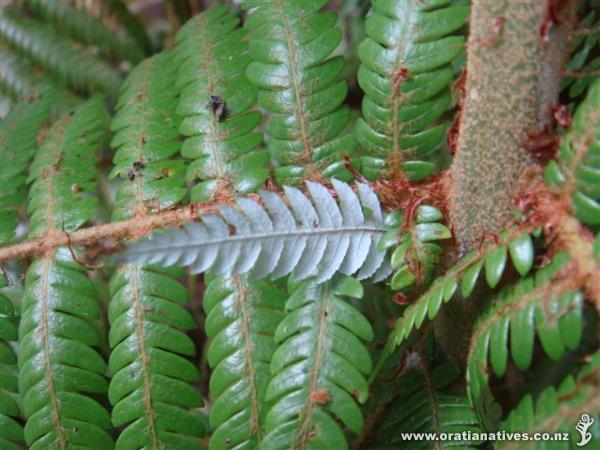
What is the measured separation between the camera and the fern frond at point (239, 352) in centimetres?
122

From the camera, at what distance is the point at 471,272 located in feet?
3.53

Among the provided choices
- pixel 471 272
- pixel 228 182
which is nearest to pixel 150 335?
pixel 228 182

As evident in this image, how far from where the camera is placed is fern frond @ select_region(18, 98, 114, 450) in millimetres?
1324

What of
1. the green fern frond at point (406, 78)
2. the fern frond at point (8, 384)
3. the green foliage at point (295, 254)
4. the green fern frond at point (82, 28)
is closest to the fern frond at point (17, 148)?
the green foliage at point (295, 254)

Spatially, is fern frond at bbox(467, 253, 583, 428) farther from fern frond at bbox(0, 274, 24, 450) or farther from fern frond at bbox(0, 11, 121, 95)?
fern frond at bbox(0, 11, 121, 95)

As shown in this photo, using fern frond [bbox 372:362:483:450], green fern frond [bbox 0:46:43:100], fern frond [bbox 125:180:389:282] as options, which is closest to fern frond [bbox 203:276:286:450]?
fern frond [bbox 125:180:389:282]

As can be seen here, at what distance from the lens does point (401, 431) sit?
1273mm

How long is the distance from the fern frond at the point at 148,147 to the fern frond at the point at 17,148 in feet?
0.90

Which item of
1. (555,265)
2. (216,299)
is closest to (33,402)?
(216,299)

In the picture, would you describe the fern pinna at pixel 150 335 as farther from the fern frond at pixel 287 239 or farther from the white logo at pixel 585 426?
the white logo at pixel 585 426

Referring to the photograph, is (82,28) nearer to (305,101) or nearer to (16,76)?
(16,76)

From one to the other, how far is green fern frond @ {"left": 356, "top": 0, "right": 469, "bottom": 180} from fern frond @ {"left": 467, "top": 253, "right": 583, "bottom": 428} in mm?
315

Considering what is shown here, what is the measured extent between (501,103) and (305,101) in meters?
0.40

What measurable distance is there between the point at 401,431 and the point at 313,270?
39 cm
